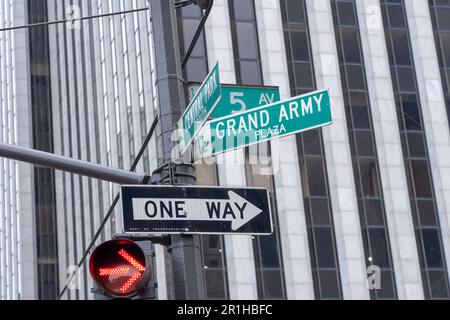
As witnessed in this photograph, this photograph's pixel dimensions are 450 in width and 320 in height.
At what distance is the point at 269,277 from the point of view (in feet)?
132

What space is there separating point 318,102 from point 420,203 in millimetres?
32879

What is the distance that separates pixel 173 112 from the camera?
10.7 meters

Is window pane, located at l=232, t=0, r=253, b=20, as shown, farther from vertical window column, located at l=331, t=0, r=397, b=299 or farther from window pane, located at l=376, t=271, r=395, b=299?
window pane, located at l=376, t=271, r=395, b=299

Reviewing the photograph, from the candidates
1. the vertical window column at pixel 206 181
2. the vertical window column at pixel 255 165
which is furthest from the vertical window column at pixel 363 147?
the vertical window column at pixel 206 181

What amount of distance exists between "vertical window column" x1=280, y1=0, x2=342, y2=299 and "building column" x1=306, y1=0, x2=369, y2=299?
28cm

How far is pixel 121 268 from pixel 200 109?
1.77 metres

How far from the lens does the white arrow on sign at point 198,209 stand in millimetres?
9891

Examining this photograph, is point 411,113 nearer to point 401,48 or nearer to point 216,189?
point 401,48

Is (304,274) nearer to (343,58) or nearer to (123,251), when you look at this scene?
(343,58)

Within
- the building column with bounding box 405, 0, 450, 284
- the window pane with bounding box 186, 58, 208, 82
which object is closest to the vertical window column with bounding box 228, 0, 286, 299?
the window pane with bounding box 186, 58, 208, 82
